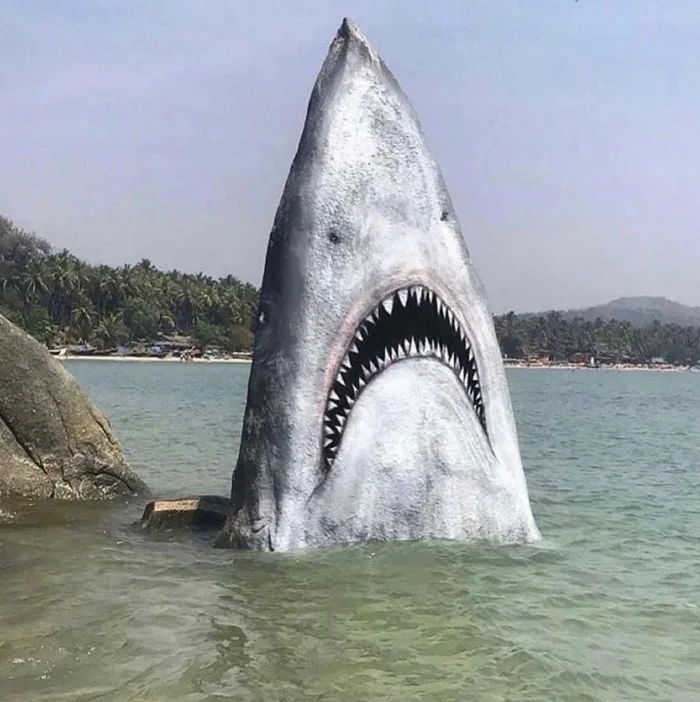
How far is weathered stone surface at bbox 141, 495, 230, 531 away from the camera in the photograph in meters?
7.45

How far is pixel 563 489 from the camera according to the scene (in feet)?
37.0

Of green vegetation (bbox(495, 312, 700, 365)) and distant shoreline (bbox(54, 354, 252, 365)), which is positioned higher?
green vegetation (bbox(495, 312, 700, 365))

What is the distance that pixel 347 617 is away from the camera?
16.5 feet

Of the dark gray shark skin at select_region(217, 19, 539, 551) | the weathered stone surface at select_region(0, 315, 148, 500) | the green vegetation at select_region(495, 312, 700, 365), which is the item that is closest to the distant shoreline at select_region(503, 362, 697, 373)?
the green vegetation at select_region(495, 312, 700, 365)

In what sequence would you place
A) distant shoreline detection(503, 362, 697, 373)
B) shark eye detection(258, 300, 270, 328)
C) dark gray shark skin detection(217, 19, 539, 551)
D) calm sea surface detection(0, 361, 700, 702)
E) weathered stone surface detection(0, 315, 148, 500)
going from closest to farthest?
calm sea surface detection(0, 361, 700, 702) → dark gray shark skin detection(217, 19, 539, 551) → shark eye detection(258, 300, 270, 328) → weathered stone surface detection(0, 315, 148, 500) → distant shoreline detection(503, 362, 697, 373)

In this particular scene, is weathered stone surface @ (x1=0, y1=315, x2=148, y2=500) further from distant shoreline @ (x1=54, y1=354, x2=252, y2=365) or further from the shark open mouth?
distant shoreline @ (x1=54, y1=354, x2=252, y2=365)

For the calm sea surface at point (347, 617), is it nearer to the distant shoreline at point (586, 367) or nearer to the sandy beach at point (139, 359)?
the sandy beach at point (139, 359)

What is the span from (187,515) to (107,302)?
11008 centimetres

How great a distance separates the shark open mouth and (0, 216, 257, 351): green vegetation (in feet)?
315

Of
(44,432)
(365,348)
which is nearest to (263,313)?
(365,348)

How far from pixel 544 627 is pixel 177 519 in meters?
3.23

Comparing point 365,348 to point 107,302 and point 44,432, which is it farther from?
point 107,302

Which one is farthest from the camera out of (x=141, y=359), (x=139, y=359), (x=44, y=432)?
(x=141, y=359)

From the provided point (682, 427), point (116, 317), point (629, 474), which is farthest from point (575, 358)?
point (629, 474)
